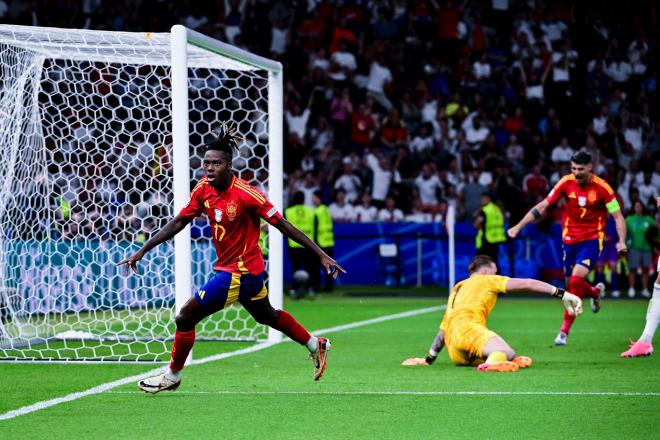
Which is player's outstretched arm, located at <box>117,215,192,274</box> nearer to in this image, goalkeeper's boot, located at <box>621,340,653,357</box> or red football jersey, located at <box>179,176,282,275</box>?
red football jersey, located at <box>179,176,282,275</box>

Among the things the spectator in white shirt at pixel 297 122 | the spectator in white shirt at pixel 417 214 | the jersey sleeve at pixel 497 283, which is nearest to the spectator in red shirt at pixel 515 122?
the spectator in white shirt at pixel 417 214

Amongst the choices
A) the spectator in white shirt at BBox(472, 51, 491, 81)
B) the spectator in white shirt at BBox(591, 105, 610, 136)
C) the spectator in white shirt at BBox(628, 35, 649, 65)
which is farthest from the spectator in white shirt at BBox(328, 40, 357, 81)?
the spectator in white shirt at BBox(628, 35, 649, 65)

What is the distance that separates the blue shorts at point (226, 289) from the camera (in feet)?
26.5

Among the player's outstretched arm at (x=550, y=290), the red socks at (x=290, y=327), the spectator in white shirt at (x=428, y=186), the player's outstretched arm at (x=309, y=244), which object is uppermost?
the spectator in white shirt at (x=428, y=186)

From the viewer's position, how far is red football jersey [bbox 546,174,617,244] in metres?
12.4

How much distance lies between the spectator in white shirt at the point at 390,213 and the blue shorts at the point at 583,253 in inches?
458

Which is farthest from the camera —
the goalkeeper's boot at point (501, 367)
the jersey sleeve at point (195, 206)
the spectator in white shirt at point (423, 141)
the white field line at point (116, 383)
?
the spectator in white shirt at point (423, 141)

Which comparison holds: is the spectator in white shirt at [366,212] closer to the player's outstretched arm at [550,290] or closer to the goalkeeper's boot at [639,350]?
the goalkeeper's boot at [639,350]

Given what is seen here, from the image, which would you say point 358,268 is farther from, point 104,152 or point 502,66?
point 104,152

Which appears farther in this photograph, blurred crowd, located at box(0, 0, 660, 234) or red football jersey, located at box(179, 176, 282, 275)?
blurred crowd, located at box(0, 0, 660, 234)

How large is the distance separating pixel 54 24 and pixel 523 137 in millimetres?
11501

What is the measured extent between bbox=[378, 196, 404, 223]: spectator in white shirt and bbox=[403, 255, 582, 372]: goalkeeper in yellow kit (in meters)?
14.0

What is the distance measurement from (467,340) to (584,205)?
10.7 feet

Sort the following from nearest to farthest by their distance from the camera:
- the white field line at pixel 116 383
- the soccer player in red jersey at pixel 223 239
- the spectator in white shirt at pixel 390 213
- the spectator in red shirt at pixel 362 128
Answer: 1. the white field line at pixel 116 383
2. the soccer player in red jersey at pixel 223 239
3. the spectator in white shirt at pixel 390 213
4. the spectator in red shirt at pixel 362 128
